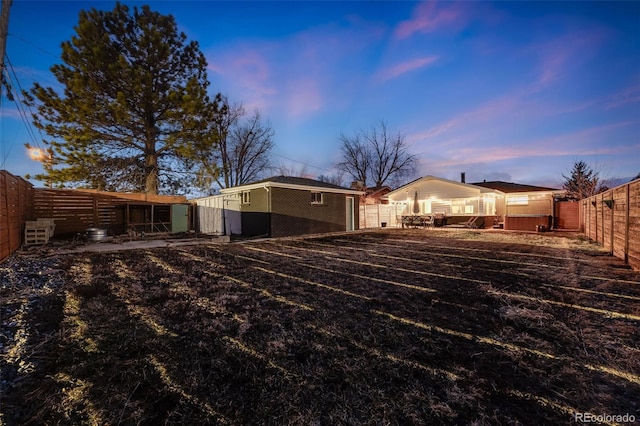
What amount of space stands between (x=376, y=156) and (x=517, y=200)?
20469mm

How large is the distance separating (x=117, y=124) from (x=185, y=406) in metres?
17.7

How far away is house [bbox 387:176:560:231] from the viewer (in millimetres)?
19516

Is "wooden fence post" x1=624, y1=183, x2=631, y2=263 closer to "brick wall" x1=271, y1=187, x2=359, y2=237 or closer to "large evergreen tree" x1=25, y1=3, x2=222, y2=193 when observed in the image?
"brick wall" x1=271, y1=187, x2=359, y2=237

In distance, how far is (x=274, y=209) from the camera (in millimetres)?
13141

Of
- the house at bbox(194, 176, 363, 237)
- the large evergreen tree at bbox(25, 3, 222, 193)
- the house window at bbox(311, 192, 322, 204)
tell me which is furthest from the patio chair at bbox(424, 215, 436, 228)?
the large evergreen tree at bbox(25, 3, 222, 193)

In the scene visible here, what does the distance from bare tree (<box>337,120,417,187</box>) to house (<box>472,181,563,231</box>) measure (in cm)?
1754

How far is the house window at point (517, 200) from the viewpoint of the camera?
795 inches

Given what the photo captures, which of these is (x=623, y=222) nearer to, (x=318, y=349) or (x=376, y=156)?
(x=318, y=349)

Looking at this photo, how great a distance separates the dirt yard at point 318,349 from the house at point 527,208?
13.1m

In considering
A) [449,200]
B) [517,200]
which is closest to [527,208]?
[517,200]

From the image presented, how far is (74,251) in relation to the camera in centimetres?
812

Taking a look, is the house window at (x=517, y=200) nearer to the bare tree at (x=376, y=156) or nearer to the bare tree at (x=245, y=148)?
the bare tree at (x=376, y=156)

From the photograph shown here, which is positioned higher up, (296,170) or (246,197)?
(296,170)

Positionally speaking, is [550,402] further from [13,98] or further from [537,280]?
[13,98]
